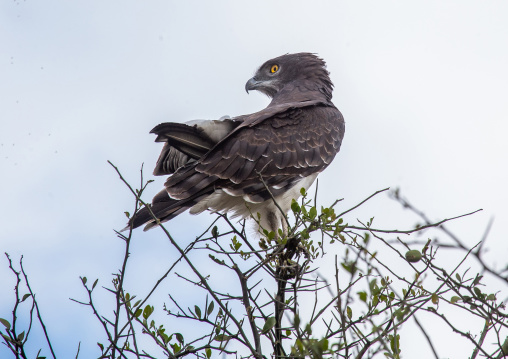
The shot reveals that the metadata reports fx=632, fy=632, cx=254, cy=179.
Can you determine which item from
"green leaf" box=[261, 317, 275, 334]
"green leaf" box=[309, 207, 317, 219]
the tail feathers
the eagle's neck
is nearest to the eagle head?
the eagle's neck

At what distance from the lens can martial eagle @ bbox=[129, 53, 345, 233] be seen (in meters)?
5.45

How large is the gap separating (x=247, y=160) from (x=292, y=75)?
7.93 feet

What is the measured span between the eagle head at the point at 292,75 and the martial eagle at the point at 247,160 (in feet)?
2.66

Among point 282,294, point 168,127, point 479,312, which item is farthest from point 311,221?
point 168,127

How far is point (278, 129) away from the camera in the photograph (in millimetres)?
6074

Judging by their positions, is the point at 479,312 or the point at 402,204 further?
the point at 479,312

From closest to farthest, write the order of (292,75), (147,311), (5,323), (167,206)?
Result: (5,323), (147,311), (167,206), (292,75)

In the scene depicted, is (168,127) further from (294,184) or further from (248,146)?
(294,184)

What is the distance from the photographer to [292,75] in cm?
781

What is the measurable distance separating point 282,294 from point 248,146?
1.70 meters

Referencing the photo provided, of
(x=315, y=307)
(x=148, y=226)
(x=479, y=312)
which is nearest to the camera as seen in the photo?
(x=479, y=312)

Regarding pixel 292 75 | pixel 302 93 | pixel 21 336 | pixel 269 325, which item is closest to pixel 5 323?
pixel 21 336

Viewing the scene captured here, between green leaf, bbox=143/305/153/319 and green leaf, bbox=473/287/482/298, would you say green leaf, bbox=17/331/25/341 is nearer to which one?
green leaf, bbox=143/305/153/319

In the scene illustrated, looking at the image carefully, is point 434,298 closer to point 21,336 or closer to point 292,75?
point 21,336
